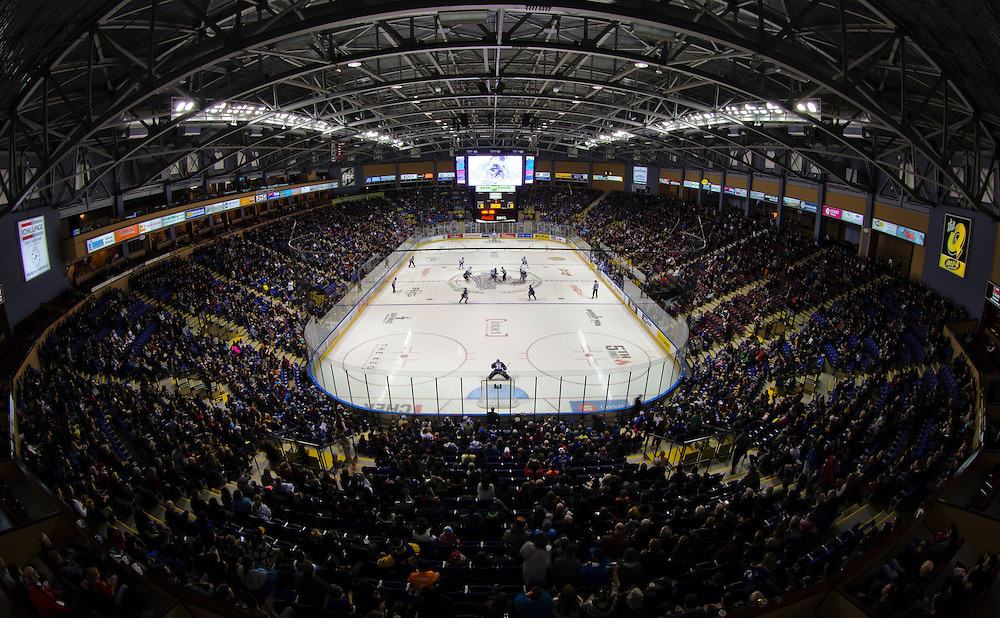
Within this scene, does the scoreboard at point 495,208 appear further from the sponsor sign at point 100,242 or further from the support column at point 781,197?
the sponsor sign at point 100,242

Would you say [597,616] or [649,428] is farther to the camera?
[649,428]

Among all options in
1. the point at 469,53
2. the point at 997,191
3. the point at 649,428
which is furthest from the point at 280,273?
the point at 997,191

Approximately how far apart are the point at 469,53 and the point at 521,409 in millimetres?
16007

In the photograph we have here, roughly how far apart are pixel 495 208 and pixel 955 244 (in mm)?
29382

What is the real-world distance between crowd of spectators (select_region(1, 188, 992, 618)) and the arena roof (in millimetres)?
6189

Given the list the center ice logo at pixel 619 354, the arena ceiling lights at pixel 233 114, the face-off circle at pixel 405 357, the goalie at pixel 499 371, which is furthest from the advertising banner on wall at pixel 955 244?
the arena ceiling lights at pixel 233 114

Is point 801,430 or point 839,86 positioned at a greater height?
point 839,86

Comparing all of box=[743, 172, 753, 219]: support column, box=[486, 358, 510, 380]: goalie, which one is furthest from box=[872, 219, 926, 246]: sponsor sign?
box=[486, 358, 510, 380]: goalie

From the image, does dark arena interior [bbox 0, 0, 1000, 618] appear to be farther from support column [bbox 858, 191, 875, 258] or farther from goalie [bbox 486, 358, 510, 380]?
support column [bbox 858, 191, 875, 258]

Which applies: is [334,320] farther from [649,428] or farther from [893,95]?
[893,95]

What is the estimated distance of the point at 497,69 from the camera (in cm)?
2033

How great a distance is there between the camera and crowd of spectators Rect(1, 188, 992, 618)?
7.50 metres

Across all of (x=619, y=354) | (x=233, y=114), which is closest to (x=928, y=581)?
(x=619, y=354)

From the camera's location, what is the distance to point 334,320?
24.8 meters
